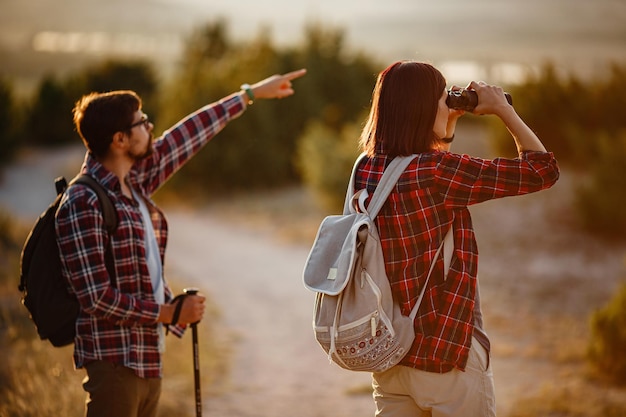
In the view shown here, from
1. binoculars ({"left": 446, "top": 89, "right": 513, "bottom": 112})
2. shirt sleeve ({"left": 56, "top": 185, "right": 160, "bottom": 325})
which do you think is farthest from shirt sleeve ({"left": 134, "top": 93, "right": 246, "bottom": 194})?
binoculars ({"left": 446, "top": 89, "right": 513, "bottom": 112})

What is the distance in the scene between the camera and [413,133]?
2.27 metres

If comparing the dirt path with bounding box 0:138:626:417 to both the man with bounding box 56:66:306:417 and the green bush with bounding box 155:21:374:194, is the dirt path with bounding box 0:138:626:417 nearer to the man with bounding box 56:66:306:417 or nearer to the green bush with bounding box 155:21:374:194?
the green bush with bounding box 155:21:374:194

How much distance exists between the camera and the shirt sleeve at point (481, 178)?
220 cm

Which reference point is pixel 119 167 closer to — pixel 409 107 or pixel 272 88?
pixel 272 88

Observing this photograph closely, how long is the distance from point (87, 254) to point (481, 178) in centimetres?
136

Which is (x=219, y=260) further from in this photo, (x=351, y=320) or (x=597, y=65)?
(x=351, y=320)

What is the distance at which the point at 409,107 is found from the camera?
2.27 meters

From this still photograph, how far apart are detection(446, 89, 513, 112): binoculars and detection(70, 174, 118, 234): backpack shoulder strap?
1.24 metres

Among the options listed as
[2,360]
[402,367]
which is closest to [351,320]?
[402,367]

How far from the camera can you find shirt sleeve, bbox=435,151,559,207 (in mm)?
2201

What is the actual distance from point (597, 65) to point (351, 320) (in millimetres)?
11096

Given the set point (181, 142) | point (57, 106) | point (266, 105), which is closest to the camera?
point (181, 142)

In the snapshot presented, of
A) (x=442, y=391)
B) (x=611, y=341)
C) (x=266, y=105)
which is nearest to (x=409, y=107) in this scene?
(x=442, y=391)

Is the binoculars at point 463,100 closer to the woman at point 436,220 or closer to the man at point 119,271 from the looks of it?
the woman at point 436,220
